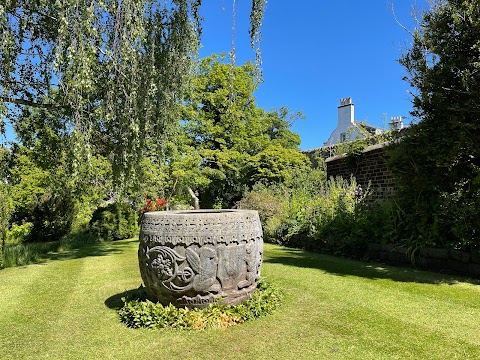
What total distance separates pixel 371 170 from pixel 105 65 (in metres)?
6.86

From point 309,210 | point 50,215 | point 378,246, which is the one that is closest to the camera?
point 378,246

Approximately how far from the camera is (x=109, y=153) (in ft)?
25.8

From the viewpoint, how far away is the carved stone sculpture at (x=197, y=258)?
361 cm

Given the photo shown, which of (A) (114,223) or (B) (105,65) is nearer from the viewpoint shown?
(B) (105,65)

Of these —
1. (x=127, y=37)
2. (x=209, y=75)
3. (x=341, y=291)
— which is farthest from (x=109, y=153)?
(x=209, y=75)

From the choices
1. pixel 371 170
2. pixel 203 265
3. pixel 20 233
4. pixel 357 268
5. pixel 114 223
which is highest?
pixel 371 170

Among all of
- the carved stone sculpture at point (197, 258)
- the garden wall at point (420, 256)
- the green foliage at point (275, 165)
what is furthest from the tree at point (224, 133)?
the carved stone sculpture at point (197, 258)

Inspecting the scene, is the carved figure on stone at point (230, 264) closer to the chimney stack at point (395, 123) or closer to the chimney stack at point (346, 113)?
the chimney stack at point (395, 123)

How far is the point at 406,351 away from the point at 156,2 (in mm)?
7716

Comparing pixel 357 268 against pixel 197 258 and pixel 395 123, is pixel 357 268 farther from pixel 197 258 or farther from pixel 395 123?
pixel 395 123

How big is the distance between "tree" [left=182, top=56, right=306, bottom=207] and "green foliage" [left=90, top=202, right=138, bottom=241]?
5.13 m

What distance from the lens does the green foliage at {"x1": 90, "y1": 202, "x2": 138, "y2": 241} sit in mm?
11578

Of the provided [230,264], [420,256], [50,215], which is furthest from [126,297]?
[50,215]

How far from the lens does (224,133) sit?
18.6 metres
